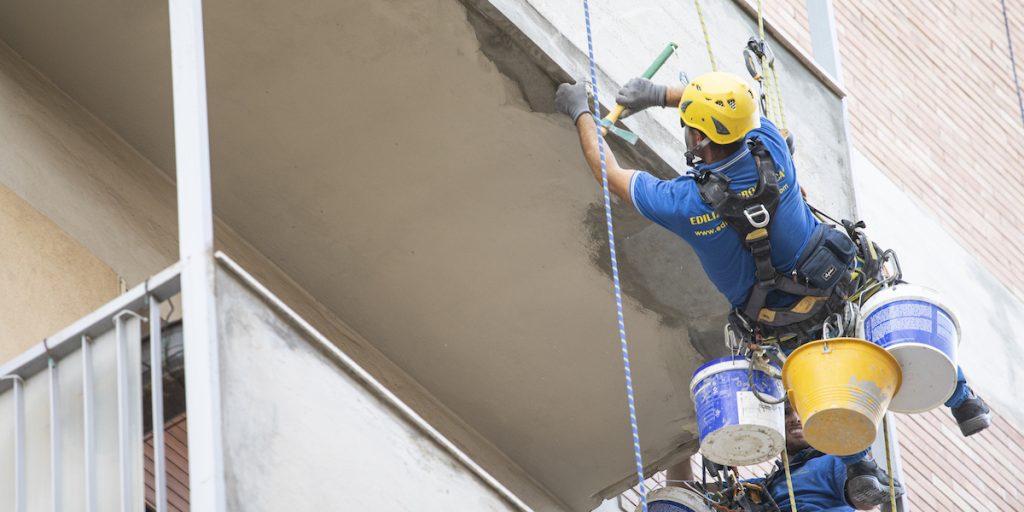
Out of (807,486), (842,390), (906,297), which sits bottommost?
(807,486)

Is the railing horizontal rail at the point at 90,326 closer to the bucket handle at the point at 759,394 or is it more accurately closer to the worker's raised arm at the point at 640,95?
the worker's raised arm at the point at 640,95

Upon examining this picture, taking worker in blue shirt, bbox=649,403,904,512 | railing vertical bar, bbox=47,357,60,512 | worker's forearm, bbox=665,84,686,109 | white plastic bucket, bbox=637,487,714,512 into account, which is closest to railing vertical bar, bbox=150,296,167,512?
railing vertical bar, bbox=47,357,60,512

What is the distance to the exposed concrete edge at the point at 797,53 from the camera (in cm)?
916

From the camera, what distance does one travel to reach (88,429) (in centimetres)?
554

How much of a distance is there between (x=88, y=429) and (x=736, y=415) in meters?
3.11

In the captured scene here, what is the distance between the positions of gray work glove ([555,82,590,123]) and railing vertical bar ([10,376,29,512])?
9.28 ft

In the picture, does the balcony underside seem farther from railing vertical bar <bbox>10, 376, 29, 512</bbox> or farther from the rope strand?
railing vertical bar <bbox>10, 376, 29, 512</bbox>

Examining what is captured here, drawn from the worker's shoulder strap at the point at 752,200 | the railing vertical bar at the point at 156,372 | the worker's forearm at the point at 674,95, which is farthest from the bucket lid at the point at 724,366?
the railing vertical bar at the point at 156,372

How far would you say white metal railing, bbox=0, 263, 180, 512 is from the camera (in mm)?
5461

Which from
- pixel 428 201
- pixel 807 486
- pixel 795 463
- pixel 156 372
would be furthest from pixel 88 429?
pixel 795 463

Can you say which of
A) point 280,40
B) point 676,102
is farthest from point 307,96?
point 676,102

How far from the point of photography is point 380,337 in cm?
928

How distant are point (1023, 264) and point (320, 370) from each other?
36.9ft

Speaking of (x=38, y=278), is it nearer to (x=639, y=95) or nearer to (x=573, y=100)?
(x=573, y=100)
